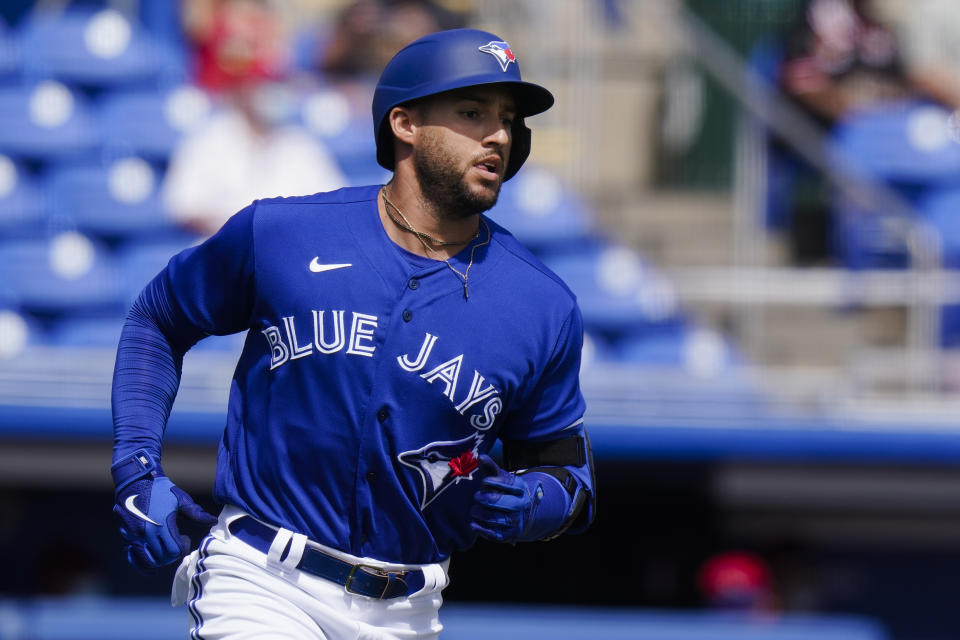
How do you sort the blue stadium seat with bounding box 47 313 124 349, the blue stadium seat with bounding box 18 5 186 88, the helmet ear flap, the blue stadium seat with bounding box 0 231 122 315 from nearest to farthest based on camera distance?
the helmet ear flap < the blue stadium seat with bounding box 47 313 124 349 < the blue stadium seat with bounding box 0 231 122 315 < the blue stadium seat with bounding box 18 5 186 88

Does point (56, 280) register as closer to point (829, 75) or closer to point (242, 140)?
point (242, 140)

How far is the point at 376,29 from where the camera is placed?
23.6 feet

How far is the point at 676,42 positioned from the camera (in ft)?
25.3

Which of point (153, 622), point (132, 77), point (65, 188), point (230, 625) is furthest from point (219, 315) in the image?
point (132, 77)

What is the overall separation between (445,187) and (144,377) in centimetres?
70

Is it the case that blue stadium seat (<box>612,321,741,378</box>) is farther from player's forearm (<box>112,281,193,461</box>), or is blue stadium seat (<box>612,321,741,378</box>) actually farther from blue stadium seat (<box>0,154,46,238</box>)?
player's forearm (<box>112,281,193,461</box>)

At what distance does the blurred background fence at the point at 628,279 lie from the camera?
6.11 m

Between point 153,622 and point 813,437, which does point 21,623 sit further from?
point 813,437

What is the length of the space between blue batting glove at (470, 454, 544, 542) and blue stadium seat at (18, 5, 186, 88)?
5.27 metres

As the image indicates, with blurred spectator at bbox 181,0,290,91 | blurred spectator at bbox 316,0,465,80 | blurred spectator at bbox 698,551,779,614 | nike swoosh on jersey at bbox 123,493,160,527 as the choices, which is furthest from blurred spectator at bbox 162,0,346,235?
nike swoosh on jersey at bbox 123,493,160,527

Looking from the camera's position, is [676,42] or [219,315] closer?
[219,315]

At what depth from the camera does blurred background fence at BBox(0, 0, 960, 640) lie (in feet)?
20.0

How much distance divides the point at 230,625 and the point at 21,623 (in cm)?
344

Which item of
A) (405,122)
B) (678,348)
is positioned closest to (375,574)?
(405,122)
